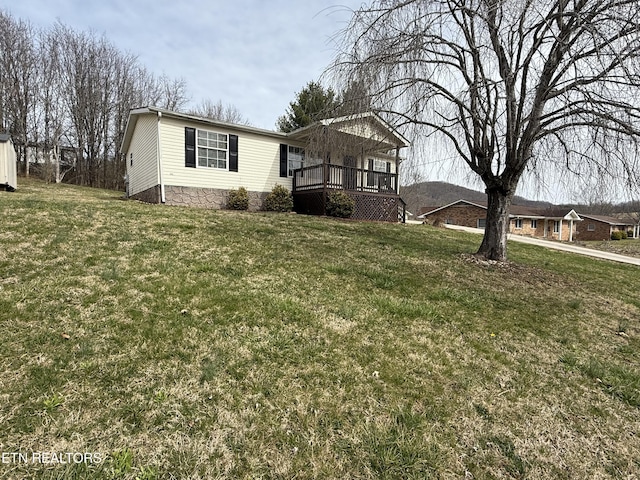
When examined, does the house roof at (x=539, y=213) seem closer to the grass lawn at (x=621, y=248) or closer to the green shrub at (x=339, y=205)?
the grass lawn at (x=621, y=248)

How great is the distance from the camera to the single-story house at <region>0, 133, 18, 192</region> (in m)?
9.98

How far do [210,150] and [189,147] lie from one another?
2.38 feet

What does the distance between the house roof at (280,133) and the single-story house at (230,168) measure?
0.04 meters

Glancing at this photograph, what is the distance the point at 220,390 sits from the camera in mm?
2348

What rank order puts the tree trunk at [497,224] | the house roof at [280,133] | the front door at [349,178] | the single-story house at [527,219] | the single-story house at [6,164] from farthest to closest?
the single-story house at [527,219] → the front door at [349,178] → the single-story house at [6,164] → the tree trunk at [497,224] → the house roof at [280,133]

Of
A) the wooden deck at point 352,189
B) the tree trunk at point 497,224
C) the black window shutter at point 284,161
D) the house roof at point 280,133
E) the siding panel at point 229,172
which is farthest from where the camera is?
the black window shutter at point 284,161

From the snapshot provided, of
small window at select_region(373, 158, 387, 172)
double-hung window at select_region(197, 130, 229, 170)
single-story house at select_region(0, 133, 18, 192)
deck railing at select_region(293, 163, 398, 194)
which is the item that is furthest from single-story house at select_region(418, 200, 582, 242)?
single-story house at select_region(0, 133, 18, 192)

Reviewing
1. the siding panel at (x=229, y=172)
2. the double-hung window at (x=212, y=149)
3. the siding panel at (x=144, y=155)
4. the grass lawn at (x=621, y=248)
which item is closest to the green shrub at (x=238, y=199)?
the siding panel at (x=229, y=172)

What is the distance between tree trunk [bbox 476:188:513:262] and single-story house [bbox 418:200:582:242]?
26.0m

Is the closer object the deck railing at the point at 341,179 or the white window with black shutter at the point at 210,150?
the white window with black shutter at the point at 210,150

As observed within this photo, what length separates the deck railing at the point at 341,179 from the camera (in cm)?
1242

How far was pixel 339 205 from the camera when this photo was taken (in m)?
12.1

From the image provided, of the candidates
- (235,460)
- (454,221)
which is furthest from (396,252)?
(454,221)

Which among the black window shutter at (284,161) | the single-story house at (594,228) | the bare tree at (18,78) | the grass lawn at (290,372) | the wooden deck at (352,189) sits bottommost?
the grass lawn at (290,372)
